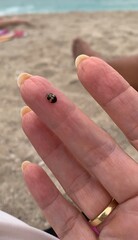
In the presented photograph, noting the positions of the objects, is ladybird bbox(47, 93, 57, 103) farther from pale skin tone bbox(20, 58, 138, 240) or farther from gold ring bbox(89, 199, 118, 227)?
gold ring bbox(89, 199, 118, 227)

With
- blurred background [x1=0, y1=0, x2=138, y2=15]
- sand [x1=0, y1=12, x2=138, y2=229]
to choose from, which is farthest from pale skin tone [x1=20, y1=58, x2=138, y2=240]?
blurred background [x1=0, y1=0, x2=138, y2=15]

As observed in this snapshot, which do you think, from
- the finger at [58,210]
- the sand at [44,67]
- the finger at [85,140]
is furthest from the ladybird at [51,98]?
the sand at [44,67]

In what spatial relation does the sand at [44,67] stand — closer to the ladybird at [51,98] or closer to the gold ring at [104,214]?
the gold ring at [104,214]

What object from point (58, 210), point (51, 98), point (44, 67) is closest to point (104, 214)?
point (58, 210)

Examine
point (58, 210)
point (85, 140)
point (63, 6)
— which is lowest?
point (63, 6)

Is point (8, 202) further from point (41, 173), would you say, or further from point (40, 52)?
point (40, 52)

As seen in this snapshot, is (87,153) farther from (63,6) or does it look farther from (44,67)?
(63,6)

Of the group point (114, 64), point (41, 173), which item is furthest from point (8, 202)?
point (114, 64)
